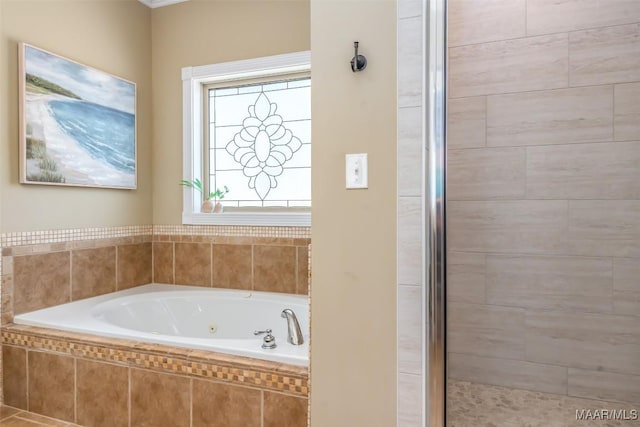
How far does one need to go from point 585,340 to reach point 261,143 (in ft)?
7.35

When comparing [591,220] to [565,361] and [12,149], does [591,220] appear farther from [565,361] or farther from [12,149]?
[12,149]

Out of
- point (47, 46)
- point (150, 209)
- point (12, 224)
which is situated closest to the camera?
point (12, 224)

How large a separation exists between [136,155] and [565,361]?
9.59 ft

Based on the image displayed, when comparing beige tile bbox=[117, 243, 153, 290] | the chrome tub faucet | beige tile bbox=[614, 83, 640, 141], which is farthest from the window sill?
beige tile bbox=[614, 83, 640, 141]

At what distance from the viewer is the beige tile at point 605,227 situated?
183 cm

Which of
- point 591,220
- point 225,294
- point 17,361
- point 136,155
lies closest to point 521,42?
point 591,220

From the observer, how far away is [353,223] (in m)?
1.36

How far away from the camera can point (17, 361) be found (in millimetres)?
1978

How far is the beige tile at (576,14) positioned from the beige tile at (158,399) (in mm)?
2311

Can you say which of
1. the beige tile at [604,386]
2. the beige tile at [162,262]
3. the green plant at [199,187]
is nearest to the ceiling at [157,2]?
the green plant at [199,187]

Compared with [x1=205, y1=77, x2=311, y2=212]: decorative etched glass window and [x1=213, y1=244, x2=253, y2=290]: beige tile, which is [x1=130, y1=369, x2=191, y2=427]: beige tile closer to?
[x1=213, y1=244, x2=253, y2=290]: beige tile

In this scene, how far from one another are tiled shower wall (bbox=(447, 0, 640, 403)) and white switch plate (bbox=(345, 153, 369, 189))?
93cm

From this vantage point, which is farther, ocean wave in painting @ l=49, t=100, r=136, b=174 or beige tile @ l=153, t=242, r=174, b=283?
beige tile @ l=153, t=242, r=174, b=283

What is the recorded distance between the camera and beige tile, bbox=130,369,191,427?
5.29ft
